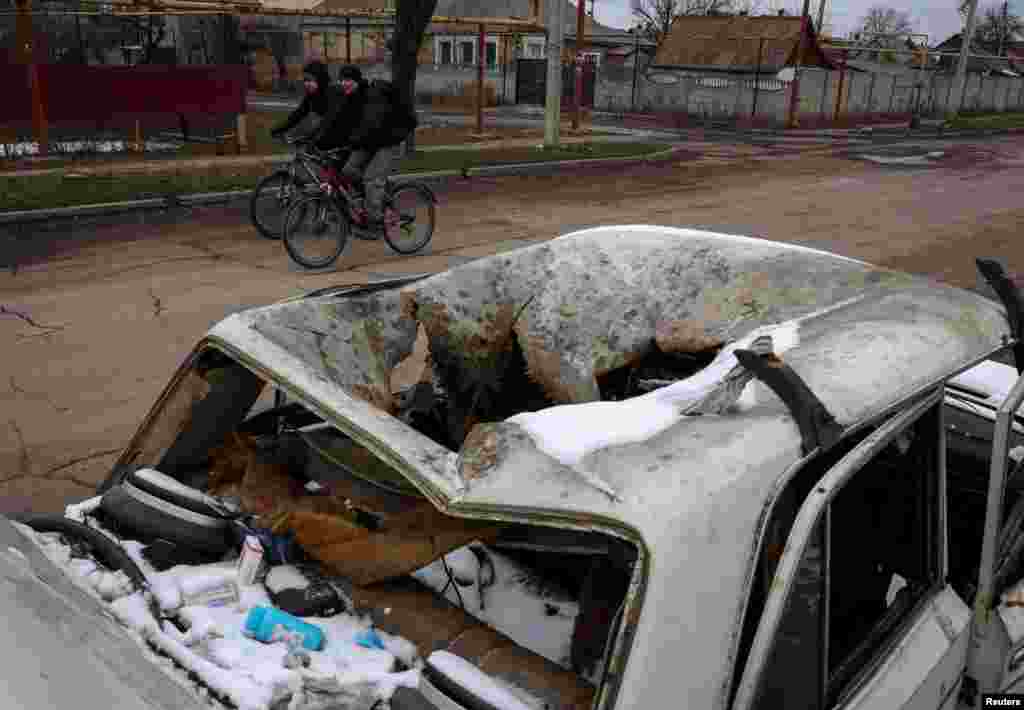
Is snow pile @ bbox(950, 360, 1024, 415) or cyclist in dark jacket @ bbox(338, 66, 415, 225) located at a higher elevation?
cyclist in dark jacket @ bbox(338, 66, 415, 225)

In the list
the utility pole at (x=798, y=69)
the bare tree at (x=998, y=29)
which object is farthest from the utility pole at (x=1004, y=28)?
the utility pole at (x=798, y=69)

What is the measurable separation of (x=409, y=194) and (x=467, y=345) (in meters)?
6.99

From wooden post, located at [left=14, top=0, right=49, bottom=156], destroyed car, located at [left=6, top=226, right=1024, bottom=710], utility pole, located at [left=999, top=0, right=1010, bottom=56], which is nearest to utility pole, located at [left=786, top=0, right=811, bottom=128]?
wooden post, located at [left=14, top=0, right=49, bottom=156]

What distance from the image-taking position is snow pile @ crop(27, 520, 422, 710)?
192cm

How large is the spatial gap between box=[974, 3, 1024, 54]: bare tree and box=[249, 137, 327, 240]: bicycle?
75581mm

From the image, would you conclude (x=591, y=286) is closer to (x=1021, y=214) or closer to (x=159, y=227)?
(x=159, y=227)

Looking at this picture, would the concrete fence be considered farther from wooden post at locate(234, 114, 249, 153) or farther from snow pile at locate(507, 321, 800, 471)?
snow pile at locate(507, 321, 800, 471)

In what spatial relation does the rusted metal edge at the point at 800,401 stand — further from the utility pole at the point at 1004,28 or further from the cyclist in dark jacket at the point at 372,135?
the utility pole at the point at 1004,28

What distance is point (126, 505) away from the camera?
8.20ft

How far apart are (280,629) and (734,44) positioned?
39229mm

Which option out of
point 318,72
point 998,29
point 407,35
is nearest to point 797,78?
point 407,35

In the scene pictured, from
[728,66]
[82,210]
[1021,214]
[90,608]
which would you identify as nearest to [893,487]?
[90,608]

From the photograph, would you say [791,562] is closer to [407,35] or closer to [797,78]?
[407,35]

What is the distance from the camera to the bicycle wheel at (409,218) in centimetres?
984
